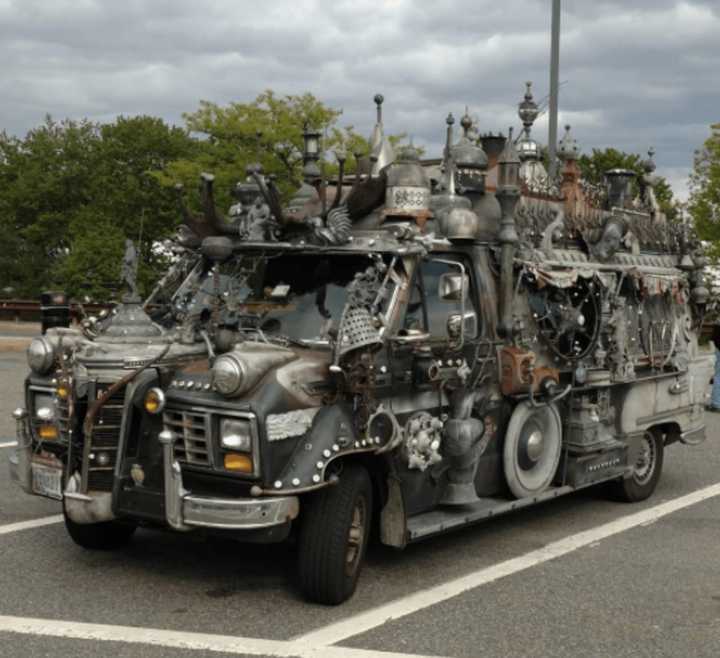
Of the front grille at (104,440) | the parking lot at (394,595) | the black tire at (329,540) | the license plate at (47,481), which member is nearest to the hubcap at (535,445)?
the parking lot at (394,595)

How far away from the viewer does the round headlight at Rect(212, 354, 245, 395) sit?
18.4 feet

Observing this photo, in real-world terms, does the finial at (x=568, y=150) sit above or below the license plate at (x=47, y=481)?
above

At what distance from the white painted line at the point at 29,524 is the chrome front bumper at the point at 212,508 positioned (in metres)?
2.66

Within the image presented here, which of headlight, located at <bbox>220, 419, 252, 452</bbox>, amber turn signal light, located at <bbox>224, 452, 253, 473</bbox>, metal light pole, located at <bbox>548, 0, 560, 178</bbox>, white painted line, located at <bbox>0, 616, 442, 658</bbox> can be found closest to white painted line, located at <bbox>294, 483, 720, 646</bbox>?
white painted line, located at <bbox>0, 616, 442, 658</bbox>

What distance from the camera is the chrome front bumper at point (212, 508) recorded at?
5585mm

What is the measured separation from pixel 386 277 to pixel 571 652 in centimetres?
254

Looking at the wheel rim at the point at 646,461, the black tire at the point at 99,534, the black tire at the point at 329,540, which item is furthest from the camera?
the wheel rim at the point at 646,461

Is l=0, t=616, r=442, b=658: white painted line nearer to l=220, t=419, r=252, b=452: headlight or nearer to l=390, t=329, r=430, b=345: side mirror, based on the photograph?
l=220, t=419, r=252, b=452: headlight

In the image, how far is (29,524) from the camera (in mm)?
8039

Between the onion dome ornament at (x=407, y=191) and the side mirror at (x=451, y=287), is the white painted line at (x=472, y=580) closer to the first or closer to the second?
the side mirror at (x=451, y=287)

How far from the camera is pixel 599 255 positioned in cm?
923

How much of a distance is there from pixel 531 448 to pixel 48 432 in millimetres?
3561

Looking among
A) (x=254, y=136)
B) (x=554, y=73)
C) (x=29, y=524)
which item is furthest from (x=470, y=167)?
(x=254, y=136)

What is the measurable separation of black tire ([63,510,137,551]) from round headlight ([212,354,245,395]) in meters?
1.85
